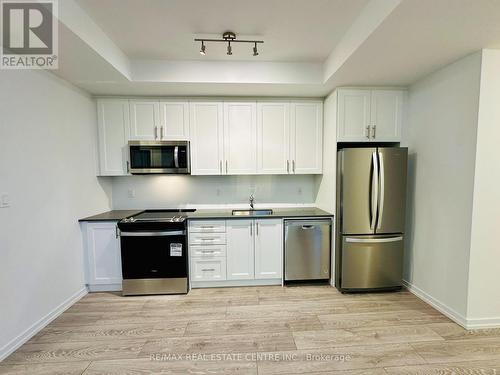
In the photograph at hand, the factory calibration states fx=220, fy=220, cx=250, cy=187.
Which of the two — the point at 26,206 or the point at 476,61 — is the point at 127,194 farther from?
the point at 476,61

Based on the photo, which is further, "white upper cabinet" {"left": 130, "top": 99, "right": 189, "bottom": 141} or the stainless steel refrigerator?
"white upper cabinet" {"left": 130, "top": 99, "right": 189, "bottom": 141}

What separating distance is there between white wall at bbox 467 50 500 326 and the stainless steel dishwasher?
1331 mm

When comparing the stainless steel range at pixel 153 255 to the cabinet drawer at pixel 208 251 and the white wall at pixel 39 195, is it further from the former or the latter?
the white wall at pixel 39 195

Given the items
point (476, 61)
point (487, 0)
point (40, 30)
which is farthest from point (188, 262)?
point (476, 61)

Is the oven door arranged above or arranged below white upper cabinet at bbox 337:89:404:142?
below

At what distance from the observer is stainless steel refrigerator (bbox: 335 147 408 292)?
254cm

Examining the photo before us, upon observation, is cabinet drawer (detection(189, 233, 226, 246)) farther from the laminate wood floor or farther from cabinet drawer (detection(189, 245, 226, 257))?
the laminate wood floor

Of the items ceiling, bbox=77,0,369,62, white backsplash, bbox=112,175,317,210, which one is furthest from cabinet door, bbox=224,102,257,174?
ceiling, bbox=77,0,369,62

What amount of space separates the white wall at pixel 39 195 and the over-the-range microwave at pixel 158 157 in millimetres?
588

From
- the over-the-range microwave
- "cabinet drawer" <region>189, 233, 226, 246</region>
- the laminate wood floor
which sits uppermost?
the over-the-range microwave

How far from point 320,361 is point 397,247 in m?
1.68

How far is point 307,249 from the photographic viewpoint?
111 inches

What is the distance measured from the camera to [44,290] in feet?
7.01

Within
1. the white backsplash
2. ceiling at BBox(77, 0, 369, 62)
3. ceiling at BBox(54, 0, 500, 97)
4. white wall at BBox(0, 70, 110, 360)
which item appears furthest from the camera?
the white backsplash
